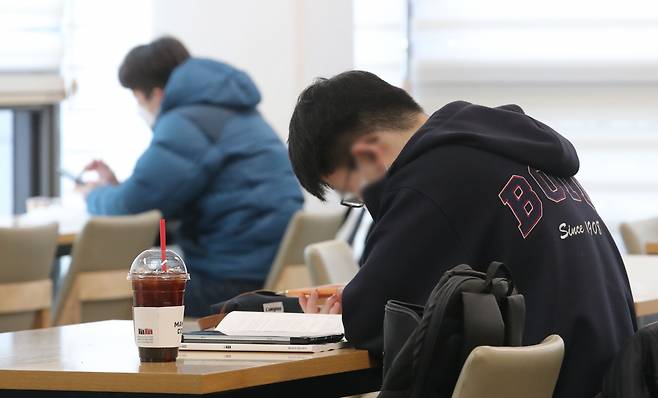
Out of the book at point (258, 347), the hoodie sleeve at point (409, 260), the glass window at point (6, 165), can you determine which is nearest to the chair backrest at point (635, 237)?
the hoodie sleeve at point (409, 260)

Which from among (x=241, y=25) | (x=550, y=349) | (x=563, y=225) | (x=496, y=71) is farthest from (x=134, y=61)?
(x=550, y=349)

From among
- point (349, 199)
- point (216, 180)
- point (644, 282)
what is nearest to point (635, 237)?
point (216, 180)

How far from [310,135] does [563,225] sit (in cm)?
48

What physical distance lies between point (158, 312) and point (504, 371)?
0.55 m

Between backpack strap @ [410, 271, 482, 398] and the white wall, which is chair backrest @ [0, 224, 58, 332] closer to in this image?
the white wall

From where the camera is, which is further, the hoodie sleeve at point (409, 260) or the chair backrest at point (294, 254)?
the chair backrest at point (294, 254)

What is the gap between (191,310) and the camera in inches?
173

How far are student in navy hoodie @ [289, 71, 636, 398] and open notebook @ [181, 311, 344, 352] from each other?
0.07m

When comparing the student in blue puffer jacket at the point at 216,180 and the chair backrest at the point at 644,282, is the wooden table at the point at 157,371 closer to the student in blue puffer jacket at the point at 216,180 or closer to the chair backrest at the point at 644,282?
the chair backrest at the point at 644,282

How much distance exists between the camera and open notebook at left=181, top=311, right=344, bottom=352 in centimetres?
200

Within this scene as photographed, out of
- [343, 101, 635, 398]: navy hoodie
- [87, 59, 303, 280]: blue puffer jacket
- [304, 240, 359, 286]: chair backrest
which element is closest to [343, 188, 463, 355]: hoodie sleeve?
[343, 101, 635, 398]: navy hoodie

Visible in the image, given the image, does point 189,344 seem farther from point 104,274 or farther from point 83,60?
point 83,60

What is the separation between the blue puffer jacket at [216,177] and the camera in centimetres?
452

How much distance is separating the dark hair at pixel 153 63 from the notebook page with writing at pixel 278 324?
2658mm
